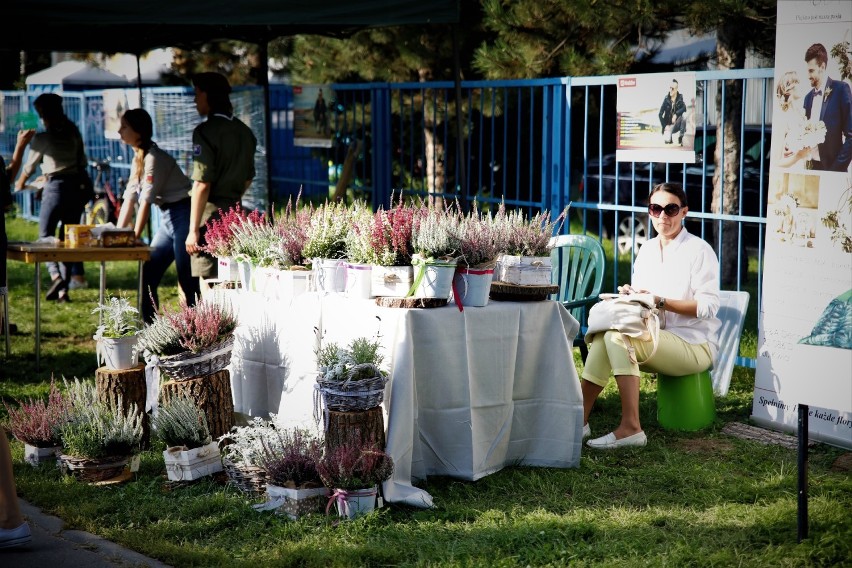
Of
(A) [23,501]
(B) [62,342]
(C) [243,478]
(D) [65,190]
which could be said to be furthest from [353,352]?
(D) [65,190]

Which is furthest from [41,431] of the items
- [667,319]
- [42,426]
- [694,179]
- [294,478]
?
[694,179]

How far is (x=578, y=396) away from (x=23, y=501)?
2.57m

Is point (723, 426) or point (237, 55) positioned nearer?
point (723, 426)

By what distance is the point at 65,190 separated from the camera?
31.7 feet

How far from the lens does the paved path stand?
12.8ft

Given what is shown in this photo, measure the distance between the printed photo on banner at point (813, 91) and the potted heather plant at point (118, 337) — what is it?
321 cm

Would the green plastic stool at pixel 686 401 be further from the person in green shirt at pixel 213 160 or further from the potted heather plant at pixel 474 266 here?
the person in green shirt at pixel 213 160

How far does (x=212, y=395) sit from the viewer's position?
16.5ft

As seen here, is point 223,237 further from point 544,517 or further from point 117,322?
point 544,517

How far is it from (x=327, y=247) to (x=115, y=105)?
32.4ft

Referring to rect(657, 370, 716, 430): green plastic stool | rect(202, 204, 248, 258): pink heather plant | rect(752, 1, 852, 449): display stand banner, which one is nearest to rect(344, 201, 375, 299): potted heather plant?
rect(202, 204, 248, 258): pink heather plant

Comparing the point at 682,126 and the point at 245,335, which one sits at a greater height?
the point at 682,126

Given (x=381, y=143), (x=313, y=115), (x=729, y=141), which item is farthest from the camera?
(x=313, y=115)

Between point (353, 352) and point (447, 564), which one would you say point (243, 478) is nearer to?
point (353, 352)
